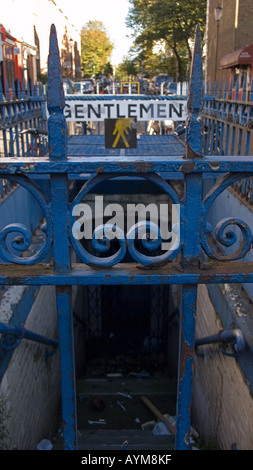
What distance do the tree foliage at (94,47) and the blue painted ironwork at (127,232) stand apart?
5484 centimetres

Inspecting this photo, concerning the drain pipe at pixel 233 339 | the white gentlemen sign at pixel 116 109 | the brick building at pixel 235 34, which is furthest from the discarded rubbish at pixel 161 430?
the brick building at pixel 235 34

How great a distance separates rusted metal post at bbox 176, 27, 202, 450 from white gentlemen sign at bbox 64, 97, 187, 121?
11.2 ft

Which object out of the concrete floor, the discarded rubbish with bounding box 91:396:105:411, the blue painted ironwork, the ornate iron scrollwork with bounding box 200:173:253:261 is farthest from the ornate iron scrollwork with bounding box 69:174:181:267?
the discarded rubbish with bounding box 91:396:105:411

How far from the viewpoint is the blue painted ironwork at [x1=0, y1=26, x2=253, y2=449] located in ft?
5.44

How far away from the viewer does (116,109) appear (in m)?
5.06

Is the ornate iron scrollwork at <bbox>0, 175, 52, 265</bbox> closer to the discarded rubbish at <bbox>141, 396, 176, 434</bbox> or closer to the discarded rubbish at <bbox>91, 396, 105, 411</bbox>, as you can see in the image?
the discarded rubbish at <bbox>141, 396, 176, 434</bbox>

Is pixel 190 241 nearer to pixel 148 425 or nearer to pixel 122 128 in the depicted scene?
pixel 122 128

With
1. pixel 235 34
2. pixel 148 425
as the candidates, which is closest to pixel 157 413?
pixel 148 425

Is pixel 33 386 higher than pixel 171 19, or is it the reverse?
pixel 171 19

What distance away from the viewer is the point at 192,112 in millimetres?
1650

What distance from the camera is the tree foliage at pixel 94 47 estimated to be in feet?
181

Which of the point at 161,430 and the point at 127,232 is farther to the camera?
the point at 161,430

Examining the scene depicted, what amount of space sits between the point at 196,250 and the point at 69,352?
0.75m

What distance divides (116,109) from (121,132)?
301cm
